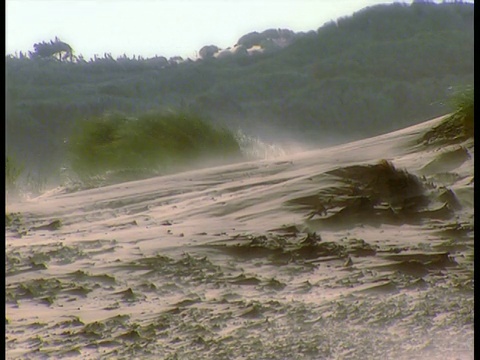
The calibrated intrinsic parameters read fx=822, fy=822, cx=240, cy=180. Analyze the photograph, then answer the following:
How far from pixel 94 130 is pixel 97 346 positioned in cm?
420

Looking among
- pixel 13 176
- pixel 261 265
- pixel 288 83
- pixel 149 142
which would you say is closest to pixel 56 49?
pixel 13 176

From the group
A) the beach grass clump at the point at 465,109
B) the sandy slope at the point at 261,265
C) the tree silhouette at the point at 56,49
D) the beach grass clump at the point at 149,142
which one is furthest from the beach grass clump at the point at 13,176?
the beach grass clump at the point at 465,109

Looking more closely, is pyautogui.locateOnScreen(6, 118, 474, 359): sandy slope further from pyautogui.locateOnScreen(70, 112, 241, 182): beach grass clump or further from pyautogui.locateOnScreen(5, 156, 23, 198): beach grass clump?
pyautogui.locateOnScreen(70, 112, 241, 182): beach grass clump

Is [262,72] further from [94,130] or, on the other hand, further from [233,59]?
[94,130]

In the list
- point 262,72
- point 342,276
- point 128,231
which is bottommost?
point 342,276

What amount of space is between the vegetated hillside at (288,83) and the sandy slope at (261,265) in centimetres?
96

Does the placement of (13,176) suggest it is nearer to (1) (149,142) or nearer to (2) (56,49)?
(2) (56,49)

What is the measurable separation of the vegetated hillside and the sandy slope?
96 centimetres

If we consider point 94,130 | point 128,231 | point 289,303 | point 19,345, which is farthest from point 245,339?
point 94,130

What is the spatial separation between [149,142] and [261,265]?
341cm

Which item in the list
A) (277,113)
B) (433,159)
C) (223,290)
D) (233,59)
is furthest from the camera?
(277,113)

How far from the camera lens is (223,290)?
2.00 m

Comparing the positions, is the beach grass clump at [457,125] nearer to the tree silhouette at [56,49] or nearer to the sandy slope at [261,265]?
the sandy slope at [261,265]

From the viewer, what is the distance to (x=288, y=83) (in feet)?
16.4
